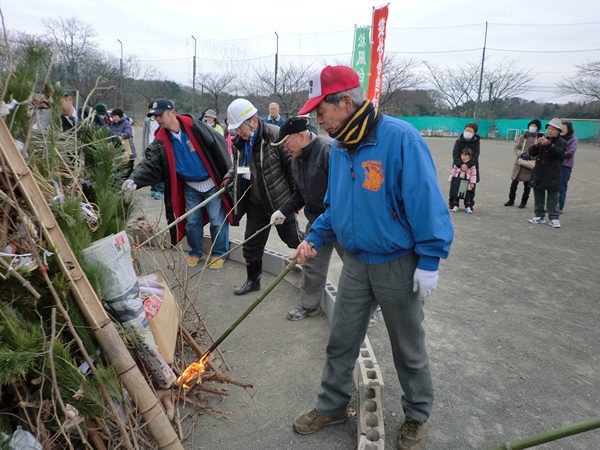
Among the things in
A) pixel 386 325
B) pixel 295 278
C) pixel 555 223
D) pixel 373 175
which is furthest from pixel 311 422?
pixel 555 223

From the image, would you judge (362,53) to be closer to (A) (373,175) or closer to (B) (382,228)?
(A) (373,175)

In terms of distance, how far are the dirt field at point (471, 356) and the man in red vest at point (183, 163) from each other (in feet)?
2.88

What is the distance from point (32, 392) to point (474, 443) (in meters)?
2.26

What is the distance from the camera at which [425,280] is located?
2004 mm

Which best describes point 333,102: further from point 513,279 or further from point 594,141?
point 594,141

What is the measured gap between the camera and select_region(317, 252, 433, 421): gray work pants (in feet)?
7.09

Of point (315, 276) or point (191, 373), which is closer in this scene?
point (191, 373)

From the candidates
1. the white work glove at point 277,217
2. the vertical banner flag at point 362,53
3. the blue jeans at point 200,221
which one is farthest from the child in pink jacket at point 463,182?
the white work glove at point 277,217

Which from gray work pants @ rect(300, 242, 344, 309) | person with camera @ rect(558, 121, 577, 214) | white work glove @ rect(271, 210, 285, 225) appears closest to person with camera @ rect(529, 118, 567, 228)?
person with camera @ rect(558, 121, 577, 214)

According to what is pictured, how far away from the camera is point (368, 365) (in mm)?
2758

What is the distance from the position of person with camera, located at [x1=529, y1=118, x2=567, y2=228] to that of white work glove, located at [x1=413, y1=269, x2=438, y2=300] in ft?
20.4

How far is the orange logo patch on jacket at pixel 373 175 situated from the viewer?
6.69ft

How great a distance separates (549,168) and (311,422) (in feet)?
21.4

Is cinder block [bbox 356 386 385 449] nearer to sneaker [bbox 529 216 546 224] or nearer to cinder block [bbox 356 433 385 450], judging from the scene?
cinder block [bbox 356 433 385 450]
